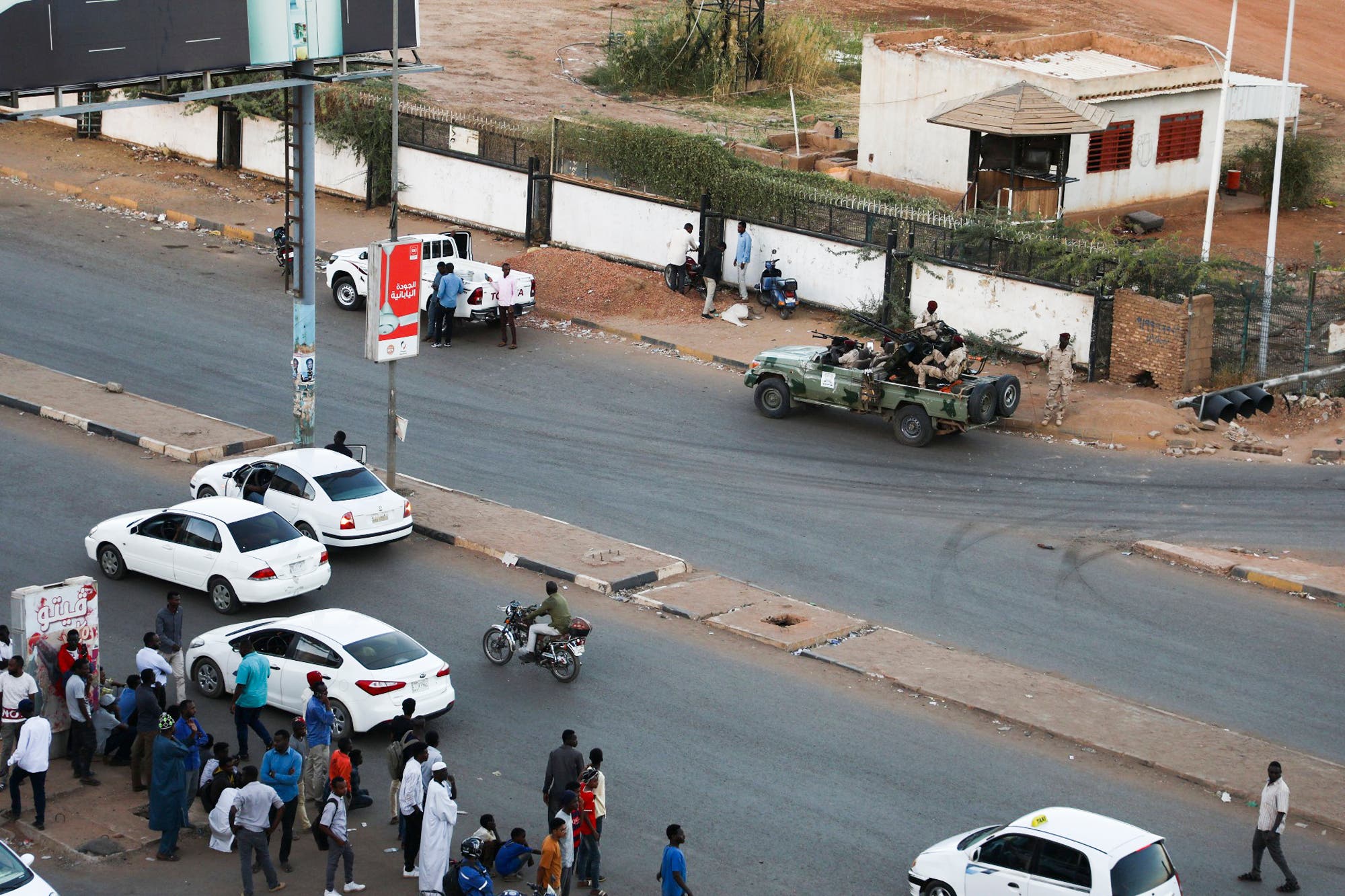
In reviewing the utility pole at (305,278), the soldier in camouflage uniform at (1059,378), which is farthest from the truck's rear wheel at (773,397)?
the utility pole at (305,278)

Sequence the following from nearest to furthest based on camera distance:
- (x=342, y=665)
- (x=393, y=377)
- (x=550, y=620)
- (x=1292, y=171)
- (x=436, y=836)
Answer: (x=436, y=836), (x=342, y=665), (x=550, y=620), (x=393, y=377), (x=1292, y=171)

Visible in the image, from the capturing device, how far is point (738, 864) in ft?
50.1

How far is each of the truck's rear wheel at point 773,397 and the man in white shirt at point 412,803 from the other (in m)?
14.7

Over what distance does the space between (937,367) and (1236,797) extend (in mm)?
11464

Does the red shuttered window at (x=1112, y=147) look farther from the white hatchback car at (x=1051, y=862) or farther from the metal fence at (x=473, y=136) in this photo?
the white hatchback car at (x=1051, y=862)

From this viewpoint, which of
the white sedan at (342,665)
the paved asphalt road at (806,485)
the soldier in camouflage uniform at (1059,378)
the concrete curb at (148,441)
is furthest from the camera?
the soldier in camouflage uniform at (1059,378)

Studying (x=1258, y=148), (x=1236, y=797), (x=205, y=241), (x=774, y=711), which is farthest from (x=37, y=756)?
(x=1258, y=148)

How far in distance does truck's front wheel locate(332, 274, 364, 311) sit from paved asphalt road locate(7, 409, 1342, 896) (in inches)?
478

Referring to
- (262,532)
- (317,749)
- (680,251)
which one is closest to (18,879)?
(317,749)

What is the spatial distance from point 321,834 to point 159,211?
28031 mm

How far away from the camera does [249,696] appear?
1666 centimetres

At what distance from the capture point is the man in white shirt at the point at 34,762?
594 inches

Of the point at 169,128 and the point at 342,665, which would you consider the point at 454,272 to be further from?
the point at 342,665

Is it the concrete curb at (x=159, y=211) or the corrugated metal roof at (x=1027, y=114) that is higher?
the corrugated metal roof at (x=1027, y=114)
